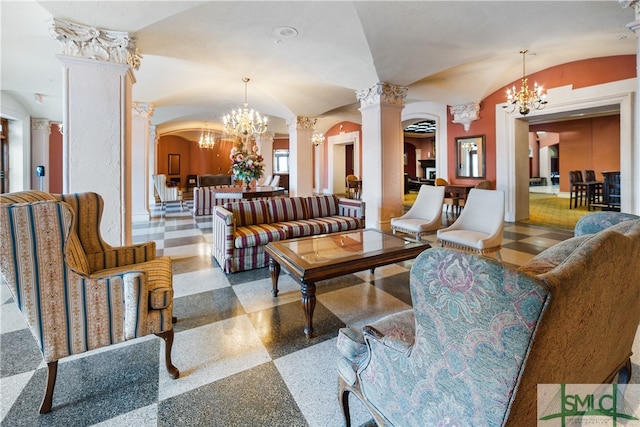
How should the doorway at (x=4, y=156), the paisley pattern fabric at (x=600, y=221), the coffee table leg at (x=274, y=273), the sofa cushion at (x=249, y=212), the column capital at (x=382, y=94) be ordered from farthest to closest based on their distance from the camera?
the doorway at (x=4, y=156), the column capital at (x=382, y=94), the sofa cushion at (x=249, y=212), the coffee table leg at (x=274, y=273), the paisley pattern fabric at (x=600, y=221)

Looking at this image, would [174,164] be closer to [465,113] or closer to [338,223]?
[465,113]

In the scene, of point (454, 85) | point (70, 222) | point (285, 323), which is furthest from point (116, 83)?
point (454, 85)

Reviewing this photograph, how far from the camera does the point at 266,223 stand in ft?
12.6

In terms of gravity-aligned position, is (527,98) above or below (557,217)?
above

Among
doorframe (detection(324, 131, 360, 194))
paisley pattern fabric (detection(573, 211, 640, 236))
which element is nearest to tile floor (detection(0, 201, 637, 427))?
paisley pattern fabric (detection(573, 211, 640, 236))

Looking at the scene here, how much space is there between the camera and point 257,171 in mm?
5574

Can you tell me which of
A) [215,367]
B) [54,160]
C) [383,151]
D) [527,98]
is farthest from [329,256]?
[54,160]

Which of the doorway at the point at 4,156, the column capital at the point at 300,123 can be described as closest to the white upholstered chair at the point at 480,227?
the column capital at the point at 300,123

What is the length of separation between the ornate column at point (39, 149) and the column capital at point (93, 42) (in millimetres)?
7357

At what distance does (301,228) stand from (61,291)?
2.43 metres

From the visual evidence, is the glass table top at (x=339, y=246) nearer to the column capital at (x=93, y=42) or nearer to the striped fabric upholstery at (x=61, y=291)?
the striped fabric upholstery at (x=61, y=291)

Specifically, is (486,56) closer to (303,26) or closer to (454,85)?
(454,85)

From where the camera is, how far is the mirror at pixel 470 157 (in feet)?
23.3

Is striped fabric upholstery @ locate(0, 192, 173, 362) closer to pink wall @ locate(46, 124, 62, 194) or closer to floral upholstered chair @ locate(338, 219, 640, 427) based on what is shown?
floral upholstered chair @ locate(338, 219, 640, 427)
